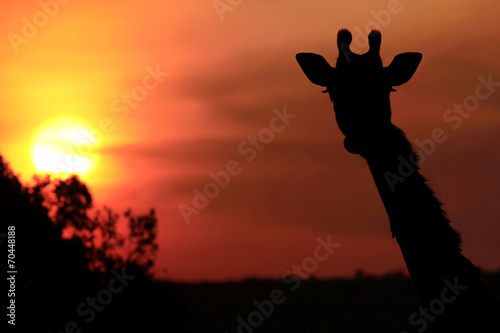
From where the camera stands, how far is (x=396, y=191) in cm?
772

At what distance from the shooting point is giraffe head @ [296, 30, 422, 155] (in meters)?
8.32

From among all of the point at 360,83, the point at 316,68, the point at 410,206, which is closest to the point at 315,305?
the point at 316,68

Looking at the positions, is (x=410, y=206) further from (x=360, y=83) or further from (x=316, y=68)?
(x=316, y=68)

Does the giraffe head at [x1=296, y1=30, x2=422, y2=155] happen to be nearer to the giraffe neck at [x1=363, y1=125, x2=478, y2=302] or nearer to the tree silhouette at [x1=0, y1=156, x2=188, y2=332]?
the giraffe neck at [x1=363, y1=125, x2=478, y2=302]

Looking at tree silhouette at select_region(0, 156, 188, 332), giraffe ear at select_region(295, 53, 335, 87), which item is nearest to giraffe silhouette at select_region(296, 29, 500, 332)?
giraffe ear at select_region(295, 53, 335, 87)

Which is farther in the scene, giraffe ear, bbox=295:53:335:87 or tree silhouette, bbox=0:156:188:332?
tree silhouette, bbox=0:156:188:332

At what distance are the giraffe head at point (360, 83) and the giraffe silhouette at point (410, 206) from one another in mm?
10

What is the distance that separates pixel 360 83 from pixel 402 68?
64 centimetres

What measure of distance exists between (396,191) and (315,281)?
78040mm

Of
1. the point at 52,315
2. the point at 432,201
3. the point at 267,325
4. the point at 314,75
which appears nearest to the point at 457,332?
the point at 432,201

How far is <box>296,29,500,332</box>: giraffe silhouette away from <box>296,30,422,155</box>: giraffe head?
0.01 m

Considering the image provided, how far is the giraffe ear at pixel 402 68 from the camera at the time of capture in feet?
30.0

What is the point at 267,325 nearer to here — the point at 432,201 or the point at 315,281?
the point at 315,281

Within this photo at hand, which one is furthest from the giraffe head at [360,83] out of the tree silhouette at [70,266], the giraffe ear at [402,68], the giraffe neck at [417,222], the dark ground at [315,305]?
the dark ground at [315,305]
